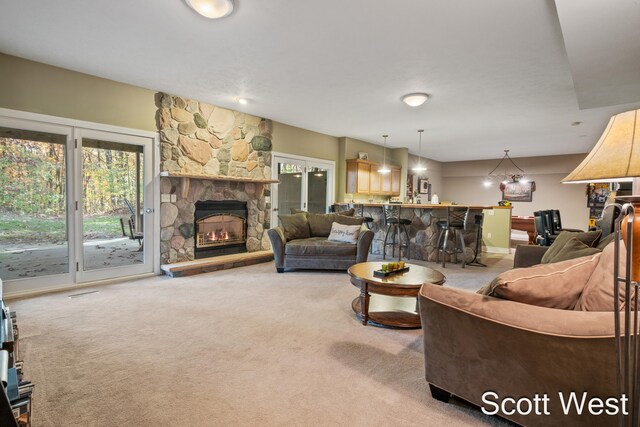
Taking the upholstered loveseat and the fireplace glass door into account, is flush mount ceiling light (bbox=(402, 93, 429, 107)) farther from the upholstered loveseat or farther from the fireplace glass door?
the fireplace glass door

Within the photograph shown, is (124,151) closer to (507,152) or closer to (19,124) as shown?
(19,124)

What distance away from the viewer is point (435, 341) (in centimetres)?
169

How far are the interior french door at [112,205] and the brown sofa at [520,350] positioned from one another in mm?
4064

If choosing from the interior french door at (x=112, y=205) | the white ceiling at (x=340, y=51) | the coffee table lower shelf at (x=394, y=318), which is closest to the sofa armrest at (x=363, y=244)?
the coffee table lower shelf at (x=394, y=318)

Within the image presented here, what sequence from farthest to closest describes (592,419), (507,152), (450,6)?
(507,152), (450,6), (592,419)

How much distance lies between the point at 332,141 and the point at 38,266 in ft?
18.2

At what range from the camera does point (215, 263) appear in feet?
15.6

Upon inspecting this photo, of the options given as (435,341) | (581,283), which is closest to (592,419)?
(581,283)

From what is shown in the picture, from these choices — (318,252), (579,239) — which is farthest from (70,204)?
(579,239)

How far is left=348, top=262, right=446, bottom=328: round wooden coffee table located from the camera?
100 inches

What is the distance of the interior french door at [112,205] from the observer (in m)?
3.88

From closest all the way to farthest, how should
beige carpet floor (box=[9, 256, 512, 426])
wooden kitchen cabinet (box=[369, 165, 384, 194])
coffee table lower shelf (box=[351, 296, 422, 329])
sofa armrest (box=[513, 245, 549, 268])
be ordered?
beige carpet floor (box=[9, 256, 512, 426]) < coffee table lower shelf (box=[351, 296, 422, 329]) < sofa armrest (box=[513, 245, 549, 268]) < wooden kitchen cabinet (box=[369, 165, 384, 194])

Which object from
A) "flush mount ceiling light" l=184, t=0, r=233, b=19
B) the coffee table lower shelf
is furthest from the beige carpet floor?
"flush mount ceiling light" l=184, t=0, r=233, b=19

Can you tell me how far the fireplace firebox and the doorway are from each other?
0.72m
